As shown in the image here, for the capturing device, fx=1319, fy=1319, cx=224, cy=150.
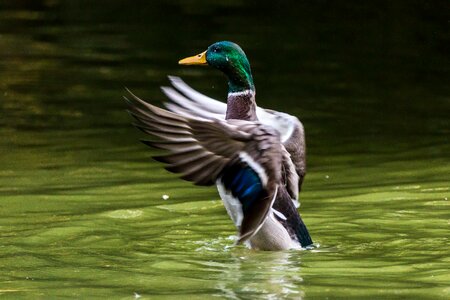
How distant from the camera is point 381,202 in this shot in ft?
33.6

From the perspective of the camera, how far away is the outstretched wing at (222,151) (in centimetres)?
770

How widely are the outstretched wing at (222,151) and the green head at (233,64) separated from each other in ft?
2.33

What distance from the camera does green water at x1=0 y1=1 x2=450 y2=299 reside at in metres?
7.61

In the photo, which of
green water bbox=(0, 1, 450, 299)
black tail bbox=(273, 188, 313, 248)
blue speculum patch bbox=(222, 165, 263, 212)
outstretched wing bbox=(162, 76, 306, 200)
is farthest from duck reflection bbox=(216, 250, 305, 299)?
outstretched wing bbox=(162, 76, 306, 200)

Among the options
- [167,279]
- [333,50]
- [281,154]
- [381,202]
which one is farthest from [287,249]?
[333,50]

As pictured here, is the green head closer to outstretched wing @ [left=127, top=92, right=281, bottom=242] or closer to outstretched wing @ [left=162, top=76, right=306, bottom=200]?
outstretched wing @ [left=162, top=76, right=306, bottom=200]

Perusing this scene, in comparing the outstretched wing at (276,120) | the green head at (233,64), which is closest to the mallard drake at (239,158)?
the green head at (233,64)

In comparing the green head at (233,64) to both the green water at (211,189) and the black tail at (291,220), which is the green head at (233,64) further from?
the green water at (211,189)

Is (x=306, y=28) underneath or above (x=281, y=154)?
underneath

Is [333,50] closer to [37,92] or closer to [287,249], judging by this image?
[37,92]

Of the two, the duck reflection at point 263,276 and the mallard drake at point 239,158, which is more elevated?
the mallard drake at point 239,158

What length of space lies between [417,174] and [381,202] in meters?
1.19

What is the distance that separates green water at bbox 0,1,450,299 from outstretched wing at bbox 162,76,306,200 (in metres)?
0.45

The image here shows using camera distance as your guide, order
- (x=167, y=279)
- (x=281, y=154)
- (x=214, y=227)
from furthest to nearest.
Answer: (x=214, y=227)
(x=281, y=154)
(x=167, y=279)
